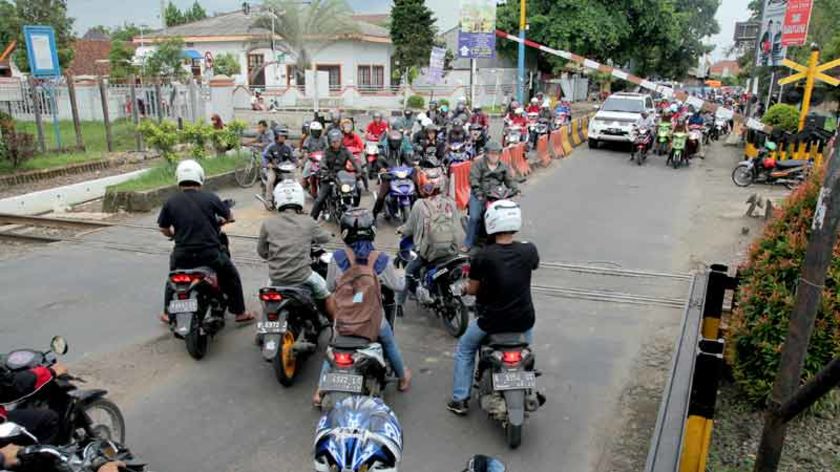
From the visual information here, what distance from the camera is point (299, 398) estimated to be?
536 centimetres

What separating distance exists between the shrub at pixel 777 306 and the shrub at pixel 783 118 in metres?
14.6

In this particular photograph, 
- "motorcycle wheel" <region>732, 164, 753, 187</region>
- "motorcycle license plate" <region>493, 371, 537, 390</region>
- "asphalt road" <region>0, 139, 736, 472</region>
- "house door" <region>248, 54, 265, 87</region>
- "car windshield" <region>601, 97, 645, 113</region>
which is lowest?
"asphalt road" <region>0, 139, 736, 472</region>

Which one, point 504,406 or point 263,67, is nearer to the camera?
point 504,406

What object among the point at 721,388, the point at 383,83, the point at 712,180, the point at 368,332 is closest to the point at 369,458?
the point at 368,332

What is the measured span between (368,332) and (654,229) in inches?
297

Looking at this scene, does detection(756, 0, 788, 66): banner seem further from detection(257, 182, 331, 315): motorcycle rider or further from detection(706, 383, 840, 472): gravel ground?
detection(257, 182, 331, 315): motorcycle rider

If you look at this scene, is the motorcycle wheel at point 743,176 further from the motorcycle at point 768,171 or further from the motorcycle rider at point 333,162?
the motorcycle rider at point 333,162

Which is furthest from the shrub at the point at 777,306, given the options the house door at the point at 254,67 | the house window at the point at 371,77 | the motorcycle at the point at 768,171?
the house door at the point at 254,67

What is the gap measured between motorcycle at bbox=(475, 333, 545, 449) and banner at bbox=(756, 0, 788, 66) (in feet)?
56.9

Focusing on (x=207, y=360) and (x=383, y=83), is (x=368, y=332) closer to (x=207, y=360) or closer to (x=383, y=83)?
(x=207, y=360)

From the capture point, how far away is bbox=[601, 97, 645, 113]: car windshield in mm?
20802

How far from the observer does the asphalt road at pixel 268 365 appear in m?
4.67

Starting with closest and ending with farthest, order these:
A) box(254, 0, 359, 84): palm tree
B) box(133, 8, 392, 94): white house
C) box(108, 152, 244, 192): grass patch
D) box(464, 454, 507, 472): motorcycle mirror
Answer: box(464, 454, 507, 472): motorcycle mirror → box(108, 152, 244, 192): grass patch → box(254, 0, 359, 84): palm tree → box(133, 8, 392, 94): white house

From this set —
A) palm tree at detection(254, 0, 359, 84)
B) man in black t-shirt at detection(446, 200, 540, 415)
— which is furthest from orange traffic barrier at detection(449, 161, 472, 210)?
palm tree at detection(254, 0, 359, 84)
